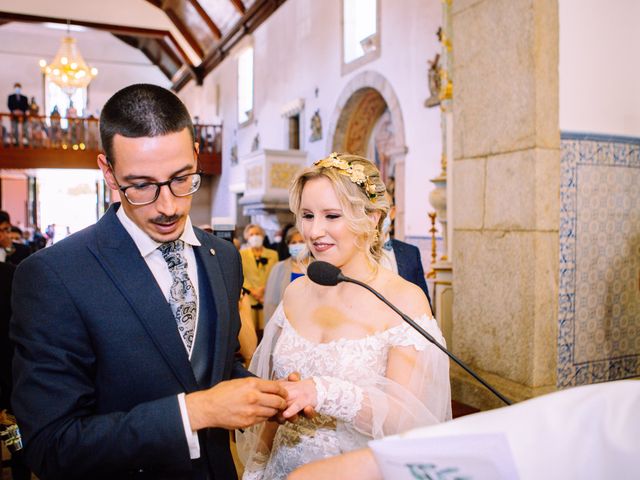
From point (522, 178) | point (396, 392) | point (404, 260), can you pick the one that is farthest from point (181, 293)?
point (522, 178)

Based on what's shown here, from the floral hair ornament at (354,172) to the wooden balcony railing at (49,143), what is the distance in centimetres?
1354

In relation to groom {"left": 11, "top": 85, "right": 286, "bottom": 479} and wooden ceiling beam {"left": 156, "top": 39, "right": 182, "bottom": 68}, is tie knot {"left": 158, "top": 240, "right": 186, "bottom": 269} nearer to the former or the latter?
groom {"left": 11, "top": 85, "right": 286, "bottom": 479}

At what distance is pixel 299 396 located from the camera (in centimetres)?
150

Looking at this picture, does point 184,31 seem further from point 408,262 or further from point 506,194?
point 506,194

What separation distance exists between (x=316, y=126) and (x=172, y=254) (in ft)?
30.9

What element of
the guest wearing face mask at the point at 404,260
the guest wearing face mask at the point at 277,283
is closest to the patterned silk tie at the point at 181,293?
the guest wearing face mask at the point at 404,260

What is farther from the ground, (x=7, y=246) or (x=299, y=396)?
(x=7, y=246)

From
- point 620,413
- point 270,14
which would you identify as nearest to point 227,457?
point 620,413

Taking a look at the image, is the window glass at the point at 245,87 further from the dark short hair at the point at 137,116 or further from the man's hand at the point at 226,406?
the man's hand at the point at 226,406

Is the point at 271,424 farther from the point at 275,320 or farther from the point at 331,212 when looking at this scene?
the point at 331,212

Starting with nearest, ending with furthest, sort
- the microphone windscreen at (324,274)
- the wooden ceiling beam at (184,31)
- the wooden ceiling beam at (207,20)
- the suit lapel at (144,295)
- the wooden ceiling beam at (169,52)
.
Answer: the suit lapel at (144,295), the microphone windscreen at (324,274), the wooden ceiling beam at (207,20), the wooden ceiling beam at (184,31), the wooden ceiling beam at (169,52)

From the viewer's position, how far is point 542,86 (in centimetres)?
296

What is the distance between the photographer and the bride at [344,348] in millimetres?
1547

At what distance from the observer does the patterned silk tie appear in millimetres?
1415
